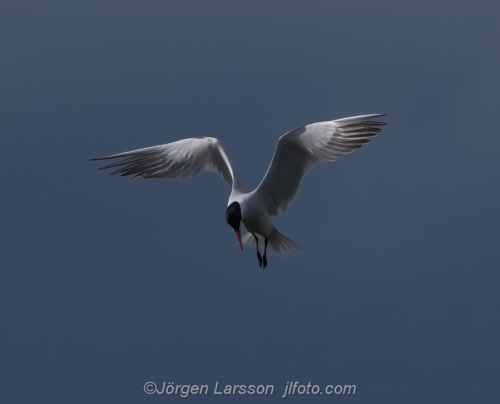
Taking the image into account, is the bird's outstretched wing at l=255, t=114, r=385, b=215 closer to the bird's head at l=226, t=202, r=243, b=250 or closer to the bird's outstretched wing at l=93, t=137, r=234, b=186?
the bird's head at l=226, t=202, r=243, b=250

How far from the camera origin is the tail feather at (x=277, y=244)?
12773mm

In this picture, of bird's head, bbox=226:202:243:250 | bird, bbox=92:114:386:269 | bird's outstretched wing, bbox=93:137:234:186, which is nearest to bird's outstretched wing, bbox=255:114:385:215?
bird, bbox=92:114:386:269

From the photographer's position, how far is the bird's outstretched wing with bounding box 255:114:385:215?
1152cm

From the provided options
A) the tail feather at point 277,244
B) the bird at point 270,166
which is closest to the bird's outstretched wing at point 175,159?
the bird at point 270,166

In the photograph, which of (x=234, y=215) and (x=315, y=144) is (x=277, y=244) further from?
(x=315, y=144)

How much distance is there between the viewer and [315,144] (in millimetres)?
11641

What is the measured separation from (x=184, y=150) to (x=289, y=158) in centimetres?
172

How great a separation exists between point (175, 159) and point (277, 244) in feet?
6.25

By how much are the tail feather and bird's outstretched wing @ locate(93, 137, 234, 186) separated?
896mm

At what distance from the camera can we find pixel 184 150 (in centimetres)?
1274

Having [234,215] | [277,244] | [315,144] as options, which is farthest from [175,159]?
[315,144]

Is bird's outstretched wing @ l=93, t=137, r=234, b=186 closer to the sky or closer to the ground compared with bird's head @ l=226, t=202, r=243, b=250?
closer to the sky

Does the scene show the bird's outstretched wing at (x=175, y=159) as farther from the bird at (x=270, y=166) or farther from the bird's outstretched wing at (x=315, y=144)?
the bird's outstretched wing at (x=315, y=144)

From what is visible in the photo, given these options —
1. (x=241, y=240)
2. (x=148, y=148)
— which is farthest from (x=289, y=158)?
(x=148, y=148)
